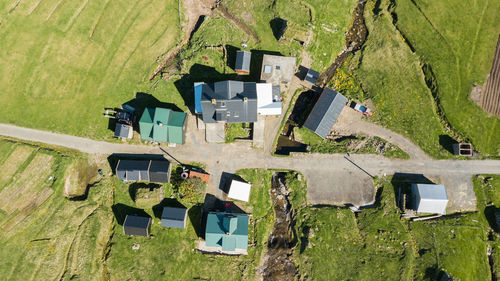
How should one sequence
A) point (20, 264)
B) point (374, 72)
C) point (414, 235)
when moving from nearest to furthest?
1. point (20, 264)
2. point (414, 235)
3. point (374, 72)

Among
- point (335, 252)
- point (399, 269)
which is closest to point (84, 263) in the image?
point (335, 252)

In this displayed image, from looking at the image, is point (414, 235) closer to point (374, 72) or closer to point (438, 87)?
point (438, 87)

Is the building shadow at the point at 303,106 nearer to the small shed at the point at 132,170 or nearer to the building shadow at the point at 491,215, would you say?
the small shed at the point at 132,170

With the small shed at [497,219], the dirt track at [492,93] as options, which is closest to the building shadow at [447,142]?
the dirt track at [492,93]

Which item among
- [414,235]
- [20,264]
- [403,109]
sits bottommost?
[20,264]

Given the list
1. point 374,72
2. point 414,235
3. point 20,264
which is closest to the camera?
point 20,264

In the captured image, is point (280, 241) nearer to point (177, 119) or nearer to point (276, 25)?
point (177, 119)

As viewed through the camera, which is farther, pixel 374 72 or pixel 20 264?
pixel 374 72

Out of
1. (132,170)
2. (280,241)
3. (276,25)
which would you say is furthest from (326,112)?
(132,170)

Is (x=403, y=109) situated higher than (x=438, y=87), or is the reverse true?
(x=438, y=87)
